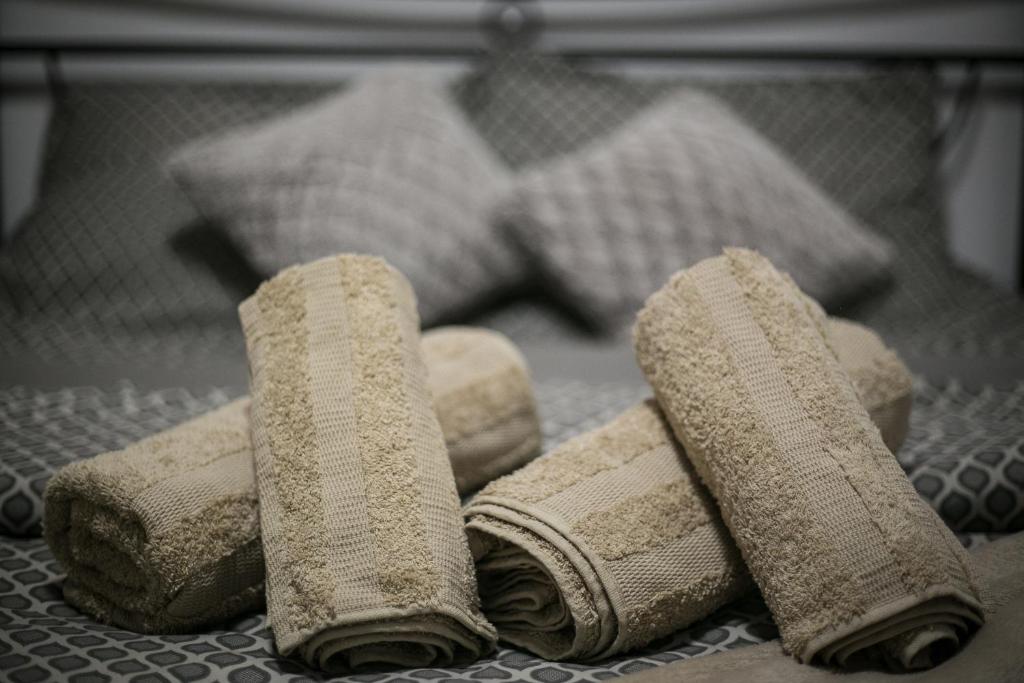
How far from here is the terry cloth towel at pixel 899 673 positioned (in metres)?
0.60

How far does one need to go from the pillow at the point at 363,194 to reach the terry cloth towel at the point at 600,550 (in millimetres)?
812

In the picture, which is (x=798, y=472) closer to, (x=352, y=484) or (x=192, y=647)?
(x=352, y=484)

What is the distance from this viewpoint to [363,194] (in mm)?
1527

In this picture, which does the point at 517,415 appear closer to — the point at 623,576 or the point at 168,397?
the point at 623,576

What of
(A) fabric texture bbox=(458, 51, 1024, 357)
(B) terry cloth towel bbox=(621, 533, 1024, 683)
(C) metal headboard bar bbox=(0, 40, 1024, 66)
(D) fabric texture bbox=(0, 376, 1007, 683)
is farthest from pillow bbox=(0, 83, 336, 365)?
(B) terry cloth towel bbox=(621, 533, 1024, 683)

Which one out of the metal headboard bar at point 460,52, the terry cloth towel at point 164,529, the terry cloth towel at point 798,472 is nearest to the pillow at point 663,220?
the metal headboard bar at point 460,52

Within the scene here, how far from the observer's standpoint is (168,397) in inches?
48.2

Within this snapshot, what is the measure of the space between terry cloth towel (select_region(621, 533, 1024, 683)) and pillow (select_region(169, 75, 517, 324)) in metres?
0.97

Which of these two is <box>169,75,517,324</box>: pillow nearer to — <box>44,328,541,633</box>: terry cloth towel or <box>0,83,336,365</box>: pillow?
<box>0,83,336,365</box>: pillow

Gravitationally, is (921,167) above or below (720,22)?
below

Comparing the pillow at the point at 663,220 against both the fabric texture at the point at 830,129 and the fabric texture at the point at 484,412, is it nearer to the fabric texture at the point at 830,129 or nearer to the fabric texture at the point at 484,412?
the fabric texture at the point at 830,129

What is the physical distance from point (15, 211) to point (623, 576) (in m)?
2.06

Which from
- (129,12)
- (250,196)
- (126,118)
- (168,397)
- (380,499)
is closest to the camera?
(380,499)

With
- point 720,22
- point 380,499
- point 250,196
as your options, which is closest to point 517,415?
point 380,499
